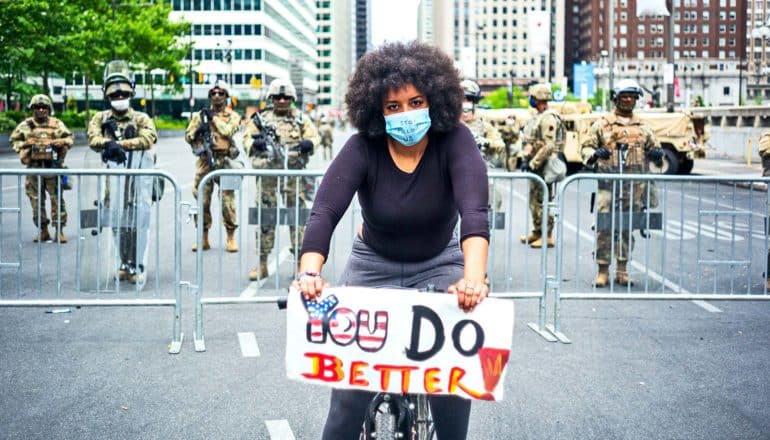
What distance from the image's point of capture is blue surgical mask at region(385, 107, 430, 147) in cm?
372

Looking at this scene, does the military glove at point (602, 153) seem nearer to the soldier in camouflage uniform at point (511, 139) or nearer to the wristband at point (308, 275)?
the wristband at point (308, 275)

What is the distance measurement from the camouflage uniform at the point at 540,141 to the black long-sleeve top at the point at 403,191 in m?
9.72

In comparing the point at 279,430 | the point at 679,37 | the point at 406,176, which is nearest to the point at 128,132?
the point at 279,430

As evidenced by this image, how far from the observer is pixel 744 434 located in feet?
17.3

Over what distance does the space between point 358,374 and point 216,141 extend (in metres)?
9.61

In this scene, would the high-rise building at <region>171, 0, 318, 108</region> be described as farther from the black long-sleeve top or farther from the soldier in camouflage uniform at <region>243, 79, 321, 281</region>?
the black long-sleeve top

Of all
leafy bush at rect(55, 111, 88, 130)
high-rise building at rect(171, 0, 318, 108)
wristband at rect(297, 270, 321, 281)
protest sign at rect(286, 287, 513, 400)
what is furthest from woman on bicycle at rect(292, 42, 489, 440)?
high-rise building at rect(171, 0, 318, 108)

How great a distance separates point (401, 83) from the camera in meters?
3.78

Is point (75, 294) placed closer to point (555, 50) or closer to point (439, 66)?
point (439, 66)

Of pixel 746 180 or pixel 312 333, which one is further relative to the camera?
pixel 746 180

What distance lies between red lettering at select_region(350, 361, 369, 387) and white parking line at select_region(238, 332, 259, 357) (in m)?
3.71

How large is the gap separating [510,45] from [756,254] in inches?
7474

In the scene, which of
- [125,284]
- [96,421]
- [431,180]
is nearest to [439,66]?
[431,180]

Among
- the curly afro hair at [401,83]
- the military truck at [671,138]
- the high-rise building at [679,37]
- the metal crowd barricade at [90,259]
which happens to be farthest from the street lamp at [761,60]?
the curly afro hair at [401,83]
